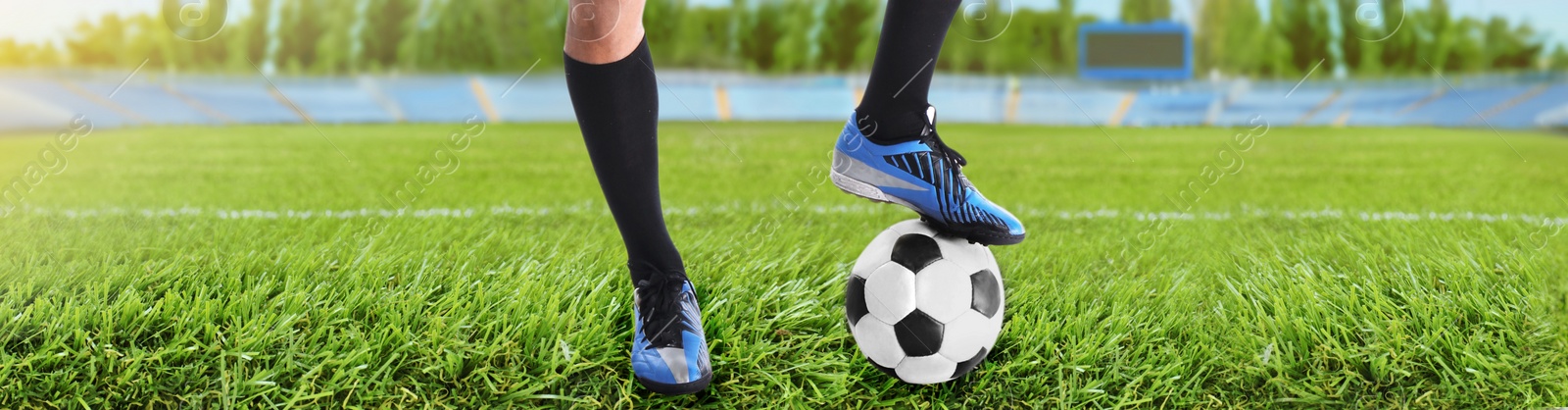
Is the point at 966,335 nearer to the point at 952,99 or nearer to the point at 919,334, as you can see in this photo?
the point at 919,334

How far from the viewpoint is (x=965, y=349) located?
1614mm

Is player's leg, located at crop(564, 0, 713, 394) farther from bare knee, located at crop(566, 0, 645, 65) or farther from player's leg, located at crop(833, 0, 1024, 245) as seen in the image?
player's leg, located at crop(833, 0, 1024, 245)

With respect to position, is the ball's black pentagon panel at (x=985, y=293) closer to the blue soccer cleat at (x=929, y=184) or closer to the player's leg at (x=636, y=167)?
the blue soccer cleat at (x=929, y=184)

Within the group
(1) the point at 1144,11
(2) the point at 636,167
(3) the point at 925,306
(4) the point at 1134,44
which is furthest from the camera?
(1) the point at 1144,11

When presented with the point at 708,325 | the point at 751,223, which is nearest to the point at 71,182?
the point at 751,223

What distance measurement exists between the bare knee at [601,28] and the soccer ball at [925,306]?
0.65 m

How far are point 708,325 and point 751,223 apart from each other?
1.12 meters

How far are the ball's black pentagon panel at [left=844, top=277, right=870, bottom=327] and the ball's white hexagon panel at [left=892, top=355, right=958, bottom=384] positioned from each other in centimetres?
13

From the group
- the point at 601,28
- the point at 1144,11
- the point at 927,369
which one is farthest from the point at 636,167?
the point at 1144,11

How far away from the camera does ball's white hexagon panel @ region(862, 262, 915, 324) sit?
1.66 metres

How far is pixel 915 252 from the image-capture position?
1711 mm

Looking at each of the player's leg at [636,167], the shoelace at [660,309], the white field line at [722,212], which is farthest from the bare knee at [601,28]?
the white field line at [722,212]

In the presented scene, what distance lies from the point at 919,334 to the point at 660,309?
487mm

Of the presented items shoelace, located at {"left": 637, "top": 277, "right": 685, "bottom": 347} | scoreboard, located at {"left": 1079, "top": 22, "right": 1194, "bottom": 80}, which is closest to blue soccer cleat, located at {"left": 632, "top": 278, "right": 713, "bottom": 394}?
shoelace, located at {"left": 637, "top": 277, "right": 685, "bottom": 347}
